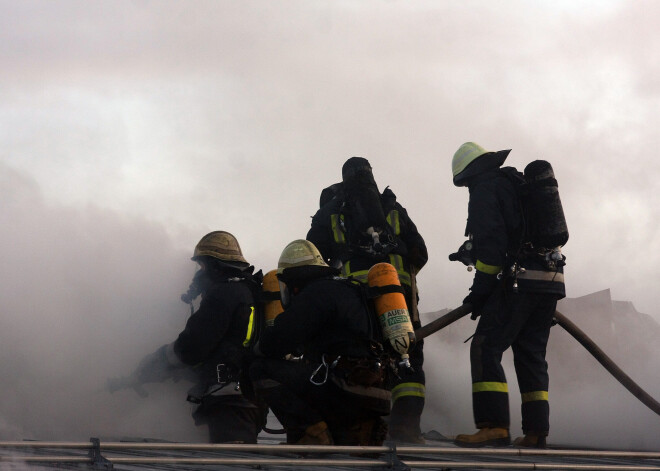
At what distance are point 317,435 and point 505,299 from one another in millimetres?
2274

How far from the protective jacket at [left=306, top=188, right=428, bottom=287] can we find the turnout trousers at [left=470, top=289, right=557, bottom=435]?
111 cm

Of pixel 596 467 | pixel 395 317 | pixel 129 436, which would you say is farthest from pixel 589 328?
pixel 596 467

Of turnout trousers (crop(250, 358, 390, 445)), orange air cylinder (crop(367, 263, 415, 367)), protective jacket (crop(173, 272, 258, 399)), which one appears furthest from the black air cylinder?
turnout trousers (crop(250, 358, 390, 445))

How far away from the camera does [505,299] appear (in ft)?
27.1

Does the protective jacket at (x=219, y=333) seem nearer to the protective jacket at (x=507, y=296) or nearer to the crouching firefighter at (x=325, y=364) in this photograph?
the crouching firefighter at (x=325, y=364)

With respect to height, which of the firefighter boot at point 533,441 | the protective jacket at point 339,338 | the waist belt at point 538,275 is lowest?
the firefighter boot at point 533,441

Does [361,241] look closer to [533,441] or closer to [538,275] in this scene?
[538,275]

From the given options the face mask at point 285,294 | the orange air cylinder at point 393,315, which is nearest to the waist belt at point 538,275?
the orange air cylinder at point 393,315

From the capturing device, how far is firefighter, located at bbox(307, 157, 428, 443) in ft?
29.2

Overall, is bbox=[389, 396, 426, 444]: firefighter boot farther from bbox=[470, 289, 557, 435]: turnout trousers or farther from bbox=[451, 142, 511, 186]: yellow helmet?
bbox=[451, 142, 511, 186]: yellow helmet

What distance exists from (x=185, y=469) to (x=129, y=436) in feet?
15.1

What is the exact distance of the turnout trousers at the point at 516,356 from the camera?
7.98 m

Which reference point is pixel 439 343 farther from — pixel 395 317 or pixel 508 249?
pixel 395 317

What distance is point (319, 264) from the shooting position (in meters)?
6.92
